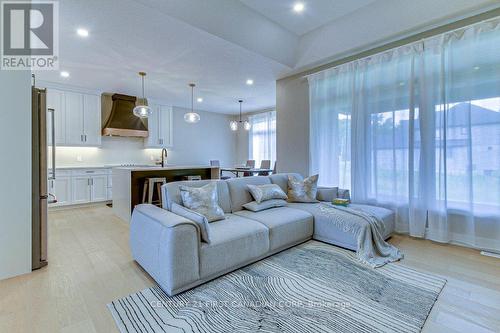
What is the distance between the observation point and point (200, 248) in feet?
6.55

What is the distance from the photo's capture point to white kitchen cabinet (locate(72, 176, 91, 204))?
5.20 m

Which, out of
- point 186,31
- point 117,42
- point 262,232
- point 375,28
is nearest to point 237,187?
point 262,232

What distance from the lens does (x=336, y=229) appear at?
2.90 metres

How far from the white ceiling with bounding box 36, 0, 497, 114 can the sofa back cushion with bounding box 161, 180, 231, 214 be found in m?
2.11

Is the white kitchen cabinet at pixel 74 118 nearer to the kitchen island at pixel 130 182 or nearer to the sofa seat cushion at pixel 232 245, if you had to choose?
the kitchen island at pixel 130 182

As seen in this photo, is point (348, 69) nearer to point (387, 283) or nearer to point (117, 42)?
point (387, 283)

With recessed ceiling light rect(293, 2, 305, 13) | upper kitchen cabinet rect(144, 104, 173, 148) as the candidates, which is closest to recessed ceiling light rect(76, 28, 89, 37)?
recessed ceiling light rect(293, 2, 305, 13)

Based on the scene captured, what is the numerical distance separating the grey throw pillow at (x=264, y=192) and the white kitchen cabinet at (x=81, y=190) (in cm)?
433

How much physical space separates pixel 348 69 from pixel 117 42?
12.3 feet

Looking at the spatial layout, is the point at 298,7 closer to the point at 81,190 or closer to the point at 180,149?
the point at 180,149

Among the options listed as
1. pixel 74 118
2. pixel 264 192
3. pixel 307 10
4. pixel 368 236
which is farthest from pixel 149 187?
pixel 307 10

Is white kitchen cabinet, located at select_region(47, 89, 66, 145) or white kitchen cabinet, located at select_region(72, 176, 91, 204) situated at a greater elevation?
→ white kitchen cabinet, located at select_region(47, 89, 66, 145)

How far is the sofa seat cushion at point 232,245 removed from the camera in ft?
6.72

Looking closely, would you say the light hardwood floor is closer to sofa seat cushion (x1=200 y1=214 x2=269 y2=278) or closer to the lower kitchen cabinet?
sofa seat cushion (x1=200 y1=214 x2=269 y2=278)
